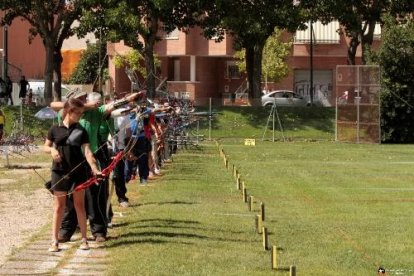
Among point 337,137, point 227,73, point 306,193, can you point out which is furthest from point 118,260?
point 227,73

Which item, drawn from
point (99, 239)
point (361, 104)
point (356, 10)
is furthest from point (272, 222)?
point (356, 10)

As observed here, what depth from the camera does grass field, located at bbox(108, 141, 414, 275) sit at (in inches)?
392

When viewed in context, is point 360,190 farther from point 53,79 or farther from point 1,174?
point 53,79

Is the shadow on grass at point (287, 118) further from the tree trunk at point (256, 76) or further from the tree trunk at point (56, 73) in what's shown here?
the tree trunk at point (56, 73)

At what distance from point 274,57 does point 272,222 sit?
171 feet

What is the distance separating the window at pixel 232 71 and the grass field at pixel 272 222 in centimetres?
4638

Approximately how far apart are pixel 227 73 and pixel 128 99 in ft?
200

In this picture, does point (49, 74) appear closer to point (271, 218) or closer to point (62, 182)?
point (271, 218)

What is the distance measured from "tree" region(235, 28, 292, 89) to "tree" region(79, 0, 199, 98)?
65.4 feet

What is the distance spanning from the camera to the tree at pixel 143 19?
4097 centimetres

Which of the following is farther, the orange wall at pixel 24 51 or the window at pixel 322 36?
the orange wall at pixel 24 51

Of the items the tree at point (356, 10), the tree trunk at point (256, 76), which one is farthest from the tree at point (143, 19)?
the tree at point (356, 10)

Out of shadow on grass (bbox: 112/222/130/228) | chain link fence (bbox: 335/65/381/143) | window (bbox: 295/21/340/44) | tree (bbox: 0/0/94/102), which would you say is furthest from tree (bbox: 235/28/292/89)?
shadow on grass (bbox: 112/222/130/228)

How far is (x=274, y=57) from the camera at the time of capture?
6475 cm
